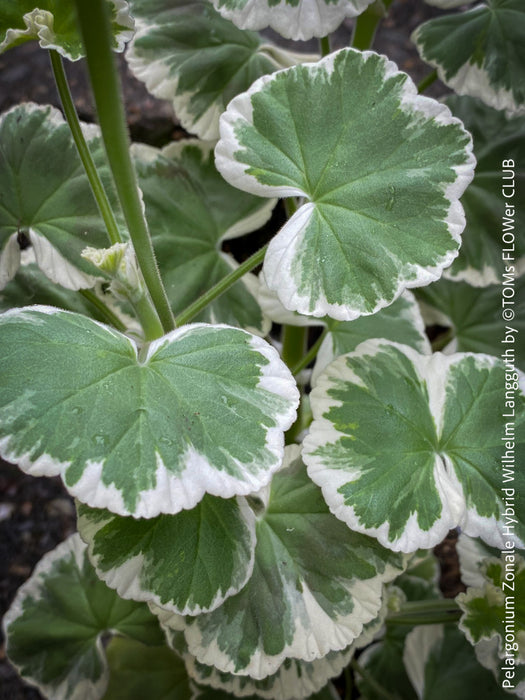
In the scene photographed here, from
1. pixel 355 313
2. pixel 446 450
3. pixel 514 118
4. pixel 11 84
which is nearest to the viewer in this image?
pixel 355 313

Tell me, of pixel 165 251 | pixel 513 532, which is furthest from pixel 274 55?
pixel 513 532

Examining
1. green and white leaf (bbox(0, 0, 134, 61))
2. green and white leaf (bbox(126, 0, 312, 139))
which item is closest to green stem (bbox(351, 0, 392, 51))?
green and white leaf (bbox(126, 0, 312, 139))

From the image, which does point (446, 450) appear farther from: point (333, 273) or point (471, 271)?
point (471, 271)

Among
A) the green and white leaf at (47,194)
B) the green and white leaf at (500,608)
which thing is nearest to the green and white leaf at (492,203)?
the green and white leaf at (500,608)

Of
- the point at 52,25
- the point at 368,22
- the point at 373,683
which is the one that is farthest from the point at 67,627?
the point at 368,22

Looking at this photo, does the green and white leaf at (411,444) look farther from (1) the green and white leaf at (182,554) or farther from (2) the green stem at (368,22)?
(2) the green stem at (368,22)

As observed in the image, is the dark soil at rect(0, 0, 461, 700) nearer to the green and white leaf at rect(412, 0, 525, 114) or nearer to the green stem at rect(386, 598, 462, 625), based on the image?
the green stem at rect(386, 598, 462, 625)

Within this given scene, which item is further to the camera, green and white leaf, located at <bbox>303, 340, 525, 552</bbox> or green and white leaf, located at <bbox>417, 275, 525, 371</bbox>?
green and white leaf, located at <bbox>417, 275, 525, 371</bbox>

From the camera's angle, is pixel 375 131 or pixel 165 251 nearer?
pixel 375 131
